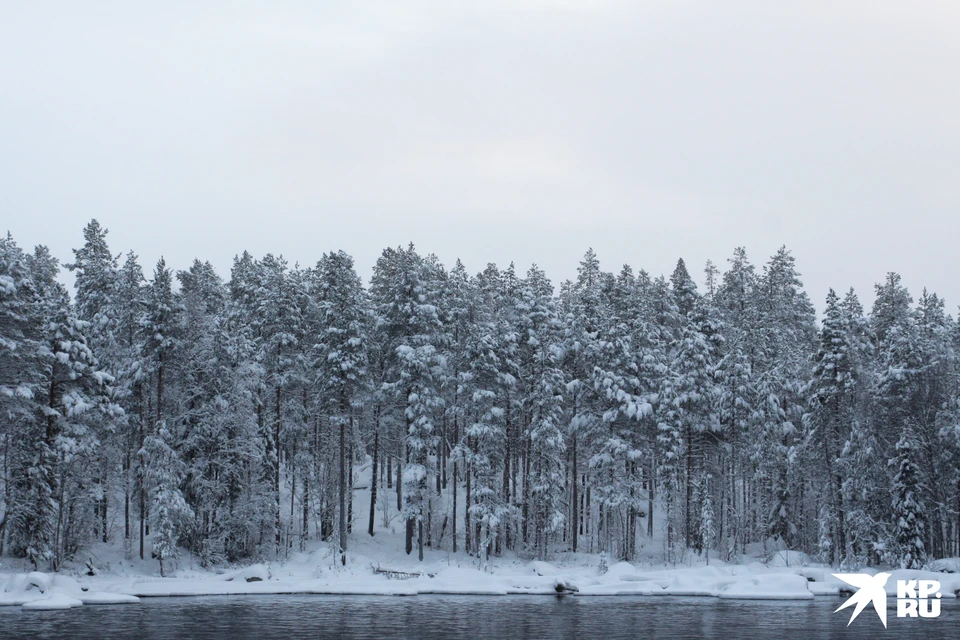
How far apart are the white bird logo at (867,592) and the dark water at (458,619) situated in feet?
1.86

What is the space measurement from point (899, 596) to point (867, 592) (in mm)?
1542

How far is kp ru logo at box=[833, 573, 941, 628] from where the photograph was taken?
38906 millimetres

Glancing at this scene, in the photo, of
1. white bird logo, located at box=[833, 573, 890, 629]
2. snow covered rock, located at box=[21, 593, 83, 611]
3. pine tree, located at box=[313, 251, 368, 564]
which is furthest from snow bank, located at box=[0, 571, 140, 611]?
white bird logo, located at box=[833, 573, 890, 629]

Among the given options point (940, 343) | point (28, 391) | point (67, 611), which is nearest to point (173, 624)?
point (67, 611)

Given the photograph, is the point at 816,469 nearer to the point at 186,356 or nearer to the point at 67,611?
the point at 186,356

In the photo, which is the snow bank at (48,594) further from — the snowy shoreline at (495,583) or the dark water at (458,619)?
the dark water at (458,619)

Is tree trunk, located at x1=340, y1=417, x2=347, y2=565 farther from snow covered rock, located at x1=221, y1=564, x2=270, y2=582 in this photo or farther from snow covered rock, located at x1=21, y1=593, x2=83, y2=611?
snow covered rock, located at x1=21, y1=593, x2=83, y2=611

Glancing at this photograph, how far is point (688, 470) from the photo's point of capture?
5588 cm

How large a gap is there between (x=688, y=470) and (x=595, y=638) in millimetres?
26929

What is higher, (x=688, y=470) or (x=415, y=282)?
(x=415, y=282)

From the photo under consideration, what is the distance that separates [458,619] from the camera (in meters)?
35.8

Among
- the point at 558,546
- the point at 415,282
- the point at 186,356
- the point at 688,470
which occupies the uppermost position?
the point at 415,282

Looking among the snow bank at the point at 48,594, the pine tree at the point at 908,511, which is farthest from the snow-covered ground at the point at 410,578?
the pine tree at the point at 908,511

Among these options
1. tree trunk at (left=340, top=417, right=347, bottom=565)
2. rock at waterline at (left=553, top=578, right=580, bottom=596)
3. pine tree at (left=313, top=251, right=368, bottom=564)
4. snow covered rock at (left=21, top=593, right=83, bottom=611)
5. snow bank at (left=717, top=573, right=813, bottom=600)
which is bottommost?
rock at waterline at (left=553, top=578, right=580, bottom=596)
